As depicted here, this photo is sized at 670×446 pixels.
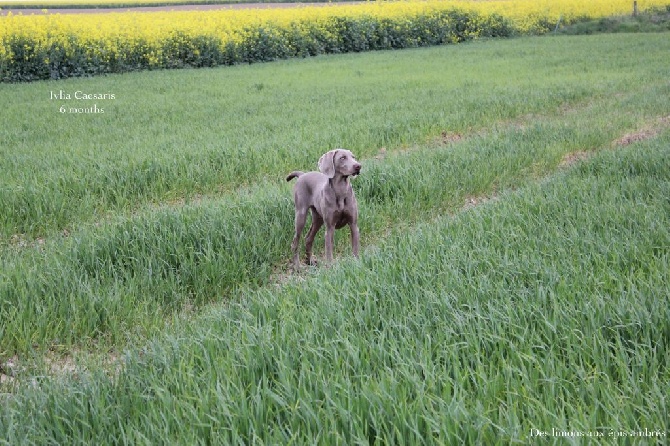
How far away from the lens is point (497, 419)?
2.26 metres

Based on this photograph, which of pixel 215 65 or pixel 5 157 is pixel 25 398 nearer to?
pixel 5 157

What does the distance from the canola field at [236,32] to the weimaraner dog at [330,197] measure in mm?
16969

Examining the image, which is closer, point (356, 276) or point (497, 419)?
point (497, 419)

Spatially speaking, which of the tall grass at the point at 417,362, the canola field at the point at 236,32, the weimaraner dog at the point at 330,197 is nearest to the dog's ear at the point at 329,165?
the weimaraner dog at the point at 330,197

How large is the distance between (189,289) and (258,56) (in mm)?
21118

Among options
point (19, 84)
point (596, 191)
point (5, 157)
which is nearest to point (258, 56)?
point (19, 84)

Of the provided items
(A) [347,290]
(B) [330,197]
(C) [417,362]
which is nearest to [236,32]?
(B) [330,197]

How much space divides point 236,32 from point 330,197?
21000 mm

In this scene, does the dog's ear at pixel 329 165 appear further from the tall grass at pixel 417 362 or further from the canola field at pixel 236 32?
the canola field at pixel 236 32

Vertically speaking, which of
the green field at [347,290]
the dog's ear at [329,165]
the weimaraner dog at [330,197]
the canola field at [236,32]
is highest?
the canola field at [236,32]

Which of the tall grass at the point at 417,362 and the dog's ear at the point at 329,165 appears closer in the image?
the tall grass at the point at 417,362

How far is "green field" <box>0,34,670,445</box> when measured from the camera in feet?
7.77

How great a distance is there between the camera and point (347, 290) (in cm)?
355

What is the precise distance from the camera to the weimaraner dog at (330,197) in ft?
14.8
